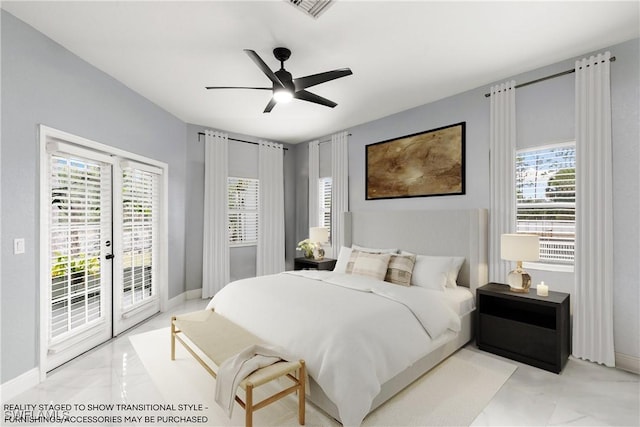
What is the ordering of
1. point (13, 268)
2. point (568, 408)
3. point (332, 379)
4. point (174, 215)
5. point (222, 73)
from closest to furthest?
1. point (332, 379)
2. point (568, 408)
3. point (13, 268)
4. point (222, 73)
5. point (174, 215)

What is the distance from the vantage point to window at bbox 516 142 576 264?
295 centimetres

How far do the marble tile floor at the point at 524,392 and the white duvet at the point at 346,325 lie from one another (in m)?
0.62

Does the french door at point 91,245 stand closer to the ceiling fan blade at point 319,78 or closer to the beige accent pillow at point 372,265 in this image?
the ceiling fan blade at point 319,78

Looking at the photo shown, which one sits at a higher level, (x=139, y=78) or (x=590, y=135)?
(x=139, y=78)

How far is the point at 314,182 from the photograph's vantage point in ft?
18.6

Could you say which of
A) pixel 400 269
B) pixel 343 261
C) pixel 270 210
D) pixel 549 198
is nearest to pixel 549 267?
pixel 549 198

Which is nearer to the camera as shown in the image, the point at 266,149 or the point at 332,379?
the point at 332,379

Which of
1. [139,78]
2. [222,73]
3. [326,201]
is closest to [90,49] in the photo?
[139,78]

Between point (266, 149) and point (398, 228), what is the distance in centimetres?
295

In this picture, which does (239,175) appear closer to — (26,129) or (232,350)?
(26,129)

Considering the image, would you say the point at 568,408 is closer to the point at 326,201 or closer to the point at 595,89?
the point at 595,89

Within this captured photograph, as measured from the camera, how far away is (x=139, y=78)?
131 inches

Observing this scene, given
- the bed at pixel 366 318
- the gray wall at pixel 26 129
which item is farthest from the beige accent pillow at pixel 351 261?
the gray wall at pixel 26 129

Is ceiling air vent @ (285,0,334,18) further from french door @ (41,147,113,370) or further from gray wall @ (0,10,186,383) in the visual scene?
french door @ (41,147,113,370)
